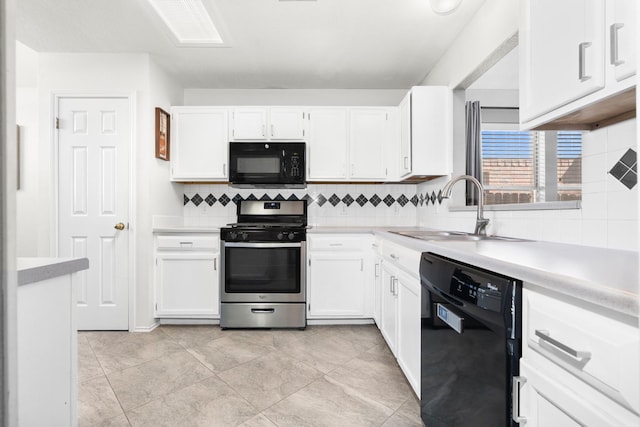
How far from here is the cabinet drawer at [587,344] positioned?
24.4 inches

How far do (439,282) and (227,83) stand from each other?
3.10 metres

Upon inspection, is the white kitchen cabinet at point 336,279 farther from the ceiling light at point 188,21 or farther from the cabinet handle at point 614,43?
the cabinet handle at point 614,43

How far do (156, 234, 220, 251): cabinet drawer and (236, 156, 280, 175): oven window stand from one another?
68 centimetres

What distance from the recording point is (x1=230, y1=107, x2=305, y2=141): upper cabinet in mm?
3373

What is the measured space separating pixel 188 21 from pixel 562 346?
2798mm

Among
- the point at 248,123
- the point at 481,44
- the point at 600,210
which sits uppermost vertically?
the point at 481,44

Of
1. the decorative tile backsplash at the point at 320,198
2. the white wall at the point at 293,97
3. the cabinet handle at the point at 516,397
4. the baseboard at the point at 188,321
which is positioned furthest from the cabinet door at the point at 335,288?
the cabinet handle at the point at 516,397

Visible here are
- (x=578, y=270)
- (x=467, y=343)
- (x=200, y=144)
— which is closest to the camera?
(x=578, y=270)

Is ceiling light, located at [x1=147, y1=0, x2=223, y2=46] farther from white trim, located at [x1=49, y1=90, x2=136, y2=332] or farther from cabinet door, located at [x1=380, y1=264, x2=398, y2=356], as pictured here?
cabinet door, located at [x1=380, y1=264, x2=398, y2=356]

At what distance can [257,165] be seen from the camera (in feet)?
10.8

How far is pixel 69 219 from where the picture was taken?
119 inches

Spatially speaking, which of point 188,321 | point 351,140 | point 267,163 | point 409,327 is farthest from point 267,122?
point 409,327

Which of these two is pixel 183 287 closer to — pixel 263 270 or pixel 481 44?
pixel 263 270

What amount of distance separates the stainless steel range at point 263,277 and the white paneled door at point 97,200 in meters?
0.87
